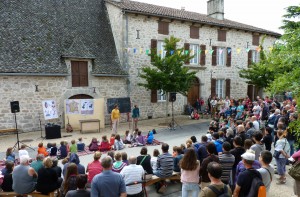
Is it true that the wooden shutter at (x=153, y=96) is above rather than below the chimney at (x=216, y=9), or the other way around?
below

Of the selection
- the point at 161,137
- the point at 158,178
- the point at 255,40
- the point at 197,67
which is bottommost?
the point at 161,137

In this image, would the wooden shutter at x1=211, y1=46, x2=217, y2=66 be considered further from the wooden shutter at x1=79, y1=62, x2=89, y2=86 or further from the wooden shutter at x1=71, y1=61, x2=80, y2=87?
the wooden shutter at x1=71, y1=61, x2=80, y2=87

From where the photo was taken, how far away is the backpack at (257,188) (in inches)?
140

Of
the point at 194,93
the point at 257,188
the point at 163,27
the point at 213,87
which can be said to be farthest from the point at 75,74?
the point at 257,188

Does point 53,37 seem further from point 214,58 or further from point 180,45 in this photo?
point 214,58

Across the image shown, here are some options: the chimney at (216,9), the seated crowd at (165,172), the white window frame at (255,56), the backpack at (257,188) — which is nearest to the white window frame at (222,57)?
the chimney at (216,9)

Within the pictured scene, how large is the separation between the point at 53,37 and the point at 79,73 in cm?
280

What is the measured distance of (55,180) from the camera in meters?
5.29

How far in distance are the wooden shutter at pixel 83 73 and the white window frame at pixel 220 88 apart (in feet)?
38.7

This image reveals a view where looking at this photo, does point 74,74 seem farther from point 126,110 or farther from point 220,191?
point 220,191

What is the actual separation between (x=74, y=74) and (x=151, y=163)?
430 inches

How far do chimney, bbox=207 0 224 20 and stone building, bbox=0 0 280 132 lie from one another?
2.06m

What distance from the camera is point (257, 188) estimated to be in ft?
11.9

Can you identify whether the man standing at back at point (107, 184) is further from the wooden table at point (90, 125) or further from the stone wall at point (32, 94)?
the stone wall at point (32, 94)
